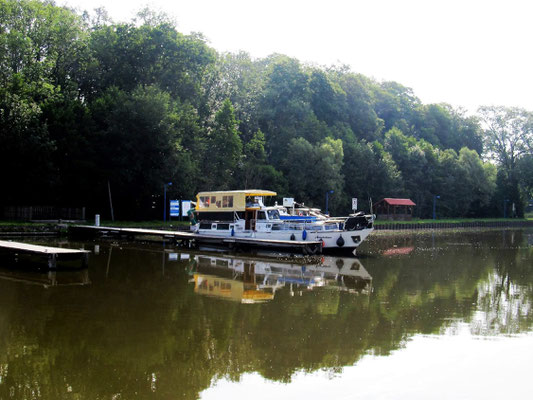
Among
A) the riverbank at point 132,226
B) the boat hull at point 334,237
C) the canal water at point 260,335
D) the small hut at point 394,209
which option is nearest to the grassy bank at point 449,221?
the riverbank at point 132,226

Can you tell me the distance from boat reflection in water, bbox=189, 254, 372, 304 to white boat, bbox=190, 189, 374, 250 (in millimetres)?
2174

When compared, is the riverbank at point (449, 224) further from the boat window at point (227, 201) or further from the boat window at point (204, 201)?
the boat window at point (227, 201)

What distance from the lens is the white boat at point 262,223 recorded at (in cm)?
3156

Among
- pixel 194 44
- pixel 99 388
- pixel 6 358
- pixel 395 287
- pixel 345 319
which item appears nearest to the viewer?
pixel 99 388

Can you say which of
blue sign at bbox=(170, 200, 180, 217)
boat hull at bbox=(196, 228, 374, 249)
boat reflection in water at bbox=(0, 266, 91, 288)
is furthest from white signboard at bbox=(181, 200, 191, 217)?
boat reflection in water at bbox=(0, 266, 91, 288)

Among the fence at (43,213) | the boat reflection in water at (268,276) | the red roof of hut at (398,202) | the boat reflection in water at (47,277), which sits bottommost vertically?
the boat reflection in water at (268,276)

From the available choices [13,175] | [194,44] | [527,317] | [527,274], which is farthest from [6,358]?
[194,44]

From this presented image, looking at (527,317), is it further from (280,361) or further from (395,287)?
(280,361)

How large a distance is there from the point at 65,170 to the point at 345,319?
38.5m

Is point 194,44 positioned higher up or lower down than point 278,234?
higher up

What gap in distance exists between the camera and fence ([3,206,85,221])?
44656 mm

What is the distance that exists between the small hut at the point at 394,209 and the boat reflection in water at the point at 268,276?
148ft

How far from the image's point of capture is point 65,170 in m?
47.2

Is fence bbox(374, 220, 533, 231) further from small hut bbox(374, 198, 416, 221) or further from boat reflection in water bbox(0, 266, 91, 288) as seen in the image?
boat reflection in water bbox(0, 266, 91, 288)
